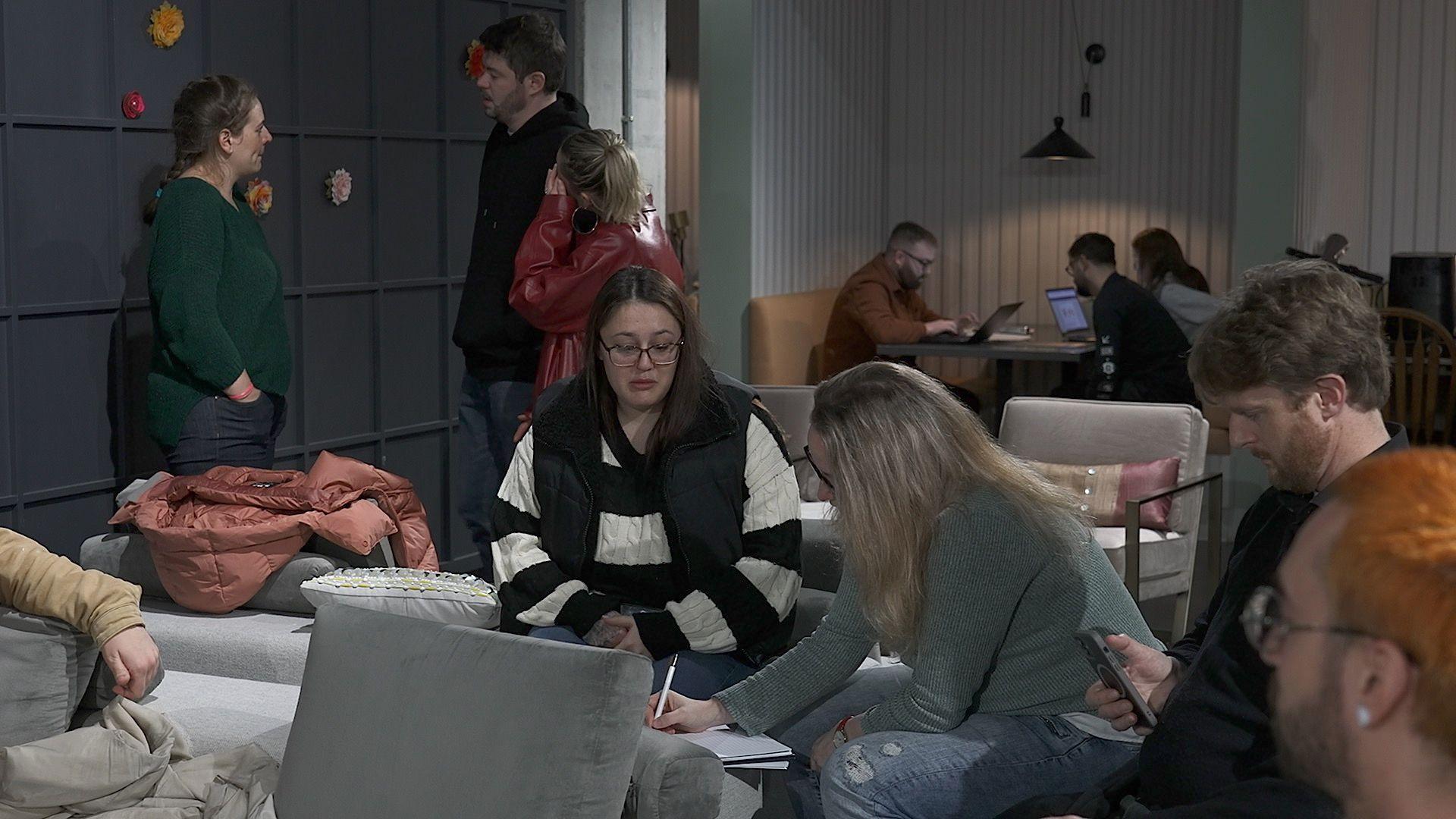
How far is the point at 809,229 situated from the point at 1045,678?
553cm

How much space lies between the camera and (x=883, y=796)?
7.55ft

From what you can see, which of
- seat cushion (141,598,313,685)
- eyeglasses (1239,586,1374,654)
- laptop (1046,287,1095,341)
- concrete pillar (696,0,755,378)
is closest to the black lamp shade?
laptop (1046,287,1095,341)

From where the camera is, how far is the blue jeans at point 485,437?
165 inches

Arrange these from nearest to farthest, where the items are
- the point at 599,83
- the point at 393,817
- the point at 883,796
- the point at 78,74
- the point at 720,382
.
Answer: the point at 393,817 → the point at 883,796 → the point at 720,382 → the point at 78,74 → the point at 599,83

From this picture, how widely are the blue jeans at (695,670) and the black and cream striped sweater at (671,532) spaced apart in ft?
0.07

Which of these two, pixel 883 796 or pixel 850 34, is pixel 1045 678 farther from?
pixel 850 34

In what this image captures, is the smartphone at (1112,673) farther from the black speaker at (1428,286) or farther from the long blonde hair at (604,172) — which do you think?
the black speaker at (1428,286)

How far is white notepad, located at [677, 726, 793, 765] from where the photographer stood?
97.7 inches

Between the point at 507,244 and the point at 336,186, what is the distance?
136 cm

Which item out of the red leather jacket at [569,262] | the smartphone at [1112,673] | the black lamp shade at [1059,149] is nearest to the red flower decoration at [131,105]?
the red leather jacket at [569,262]

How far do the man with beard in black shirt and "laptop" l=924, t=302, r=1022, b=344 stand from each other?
4.98m

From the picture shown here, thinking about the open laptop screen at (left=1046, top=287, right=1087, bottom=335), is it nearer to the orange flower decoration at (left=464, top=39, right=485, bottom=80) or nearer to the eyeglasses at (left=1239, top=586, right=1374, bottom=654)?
the orange flower decoration at (left=464, top=39, right=485, bottom=80)

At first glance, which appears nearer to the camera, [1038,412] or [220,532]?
[220,532]

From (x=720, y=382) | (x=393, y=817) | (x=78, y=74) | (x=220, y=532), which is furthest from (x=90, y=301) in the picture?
(x=393, y=817)
